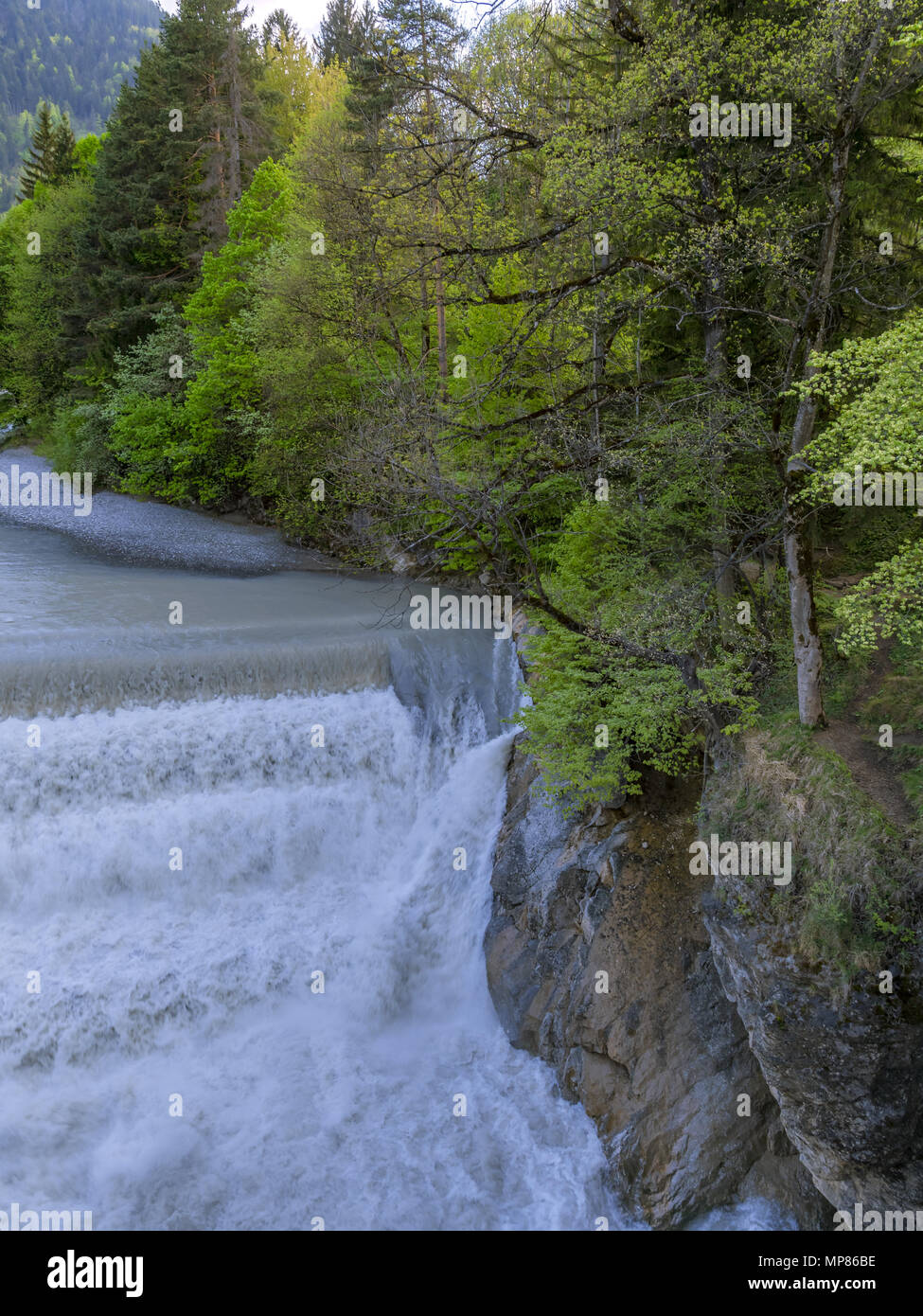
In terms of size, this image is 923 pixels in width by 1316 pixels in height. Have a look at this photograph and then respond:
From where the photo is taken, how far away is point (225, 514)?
22.7m

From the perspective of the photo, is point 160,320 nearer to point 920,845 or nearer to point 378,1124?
point 378,1124

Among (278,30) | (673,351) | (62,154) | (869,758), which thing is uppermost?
(278,30)

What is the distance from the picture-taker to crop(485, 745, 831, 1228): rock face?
7.21m

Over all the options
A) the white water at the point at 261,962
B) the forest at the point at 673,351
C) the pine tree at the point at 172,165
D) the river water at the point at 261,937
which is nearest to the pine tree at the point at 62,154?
the pine tree at the point at 172,165

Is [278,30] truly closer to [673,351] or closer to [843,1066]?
[673,351]

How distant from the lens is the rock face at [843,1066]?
19.1ft

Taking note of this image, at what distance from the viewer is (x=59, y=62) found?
153750mm

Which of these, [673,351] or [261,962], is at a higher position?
[673,351]

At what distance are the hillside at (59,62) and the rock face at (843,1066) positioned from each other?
5608 inches

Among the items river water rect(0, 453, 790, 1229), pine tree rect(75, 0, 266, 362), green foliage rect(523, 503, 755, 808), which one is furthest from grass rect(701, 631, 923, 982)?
pine tree rect(75, 0, 266, 362)

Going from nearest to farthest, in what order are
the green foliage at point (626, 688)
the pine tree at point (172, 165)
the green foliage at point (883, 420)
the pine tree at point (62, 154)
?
the green foliage at point (883, 420)
the green foliage at point (626, 688)
the pine tree at point (172, 165)
the pine tree at point (62, 154)

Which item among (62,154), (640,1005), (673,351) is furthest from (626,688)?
(62,154)

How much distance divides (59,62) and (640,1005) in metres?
200

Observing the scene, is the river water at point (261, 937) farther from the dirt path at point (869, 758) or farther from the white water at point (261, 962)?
the dirt path at point (869, 758)
